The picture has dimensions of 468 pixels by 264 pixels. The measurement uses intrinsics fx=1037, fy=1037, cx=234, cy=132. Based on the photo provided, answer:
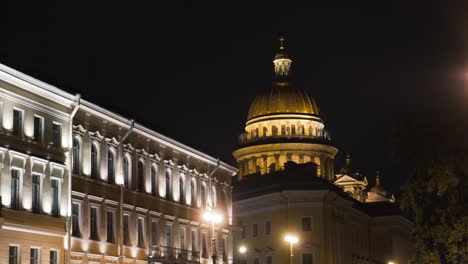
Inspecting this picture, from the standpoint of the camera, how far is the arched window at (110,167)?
5159 centimetres

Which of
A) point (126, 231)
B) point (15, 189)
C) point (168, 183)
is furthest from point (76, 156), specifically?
point (168, 183)

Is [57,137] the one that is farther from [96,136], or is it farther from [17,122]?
[96,136]

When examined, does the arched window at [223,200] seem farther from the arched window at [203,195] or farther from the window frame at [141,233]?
the window frame at [141,233]

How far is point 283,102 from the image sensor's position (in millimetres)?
129875

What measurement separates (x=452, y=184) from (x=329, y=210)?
4910 cm

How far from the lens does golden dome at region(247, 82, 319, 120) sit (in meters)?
130

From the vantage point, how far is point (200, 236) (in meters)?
63.9

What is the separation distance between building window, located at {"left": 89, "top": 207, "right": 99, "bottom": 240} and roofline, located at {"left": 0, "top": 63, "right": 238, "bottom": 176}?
4660 mm

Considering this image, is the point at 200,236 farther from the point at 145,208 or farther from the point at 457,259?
the point at 457,259

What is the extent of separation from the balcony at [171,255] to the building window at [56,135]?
11.8 m

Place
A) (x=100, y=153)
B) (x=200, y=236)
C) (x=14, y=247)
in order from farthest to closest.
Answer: (x=200, y=236)
(x=100, y=153)
(x=14, y=247)

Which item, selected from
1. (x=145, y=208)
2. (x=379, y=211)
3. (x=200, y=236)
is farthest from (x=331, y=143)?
(x=145, y=208)

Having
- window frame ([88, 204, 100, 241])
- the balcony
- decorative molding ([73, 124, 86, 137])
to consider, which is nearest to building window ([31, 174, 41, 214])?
decorative molding ([73, 124, 86, 137])

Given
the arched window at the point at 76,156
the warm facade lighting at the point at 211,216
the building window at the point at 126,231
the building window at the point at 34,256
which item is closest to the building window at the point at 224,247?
the warm facade lighting at the point at 211,216
